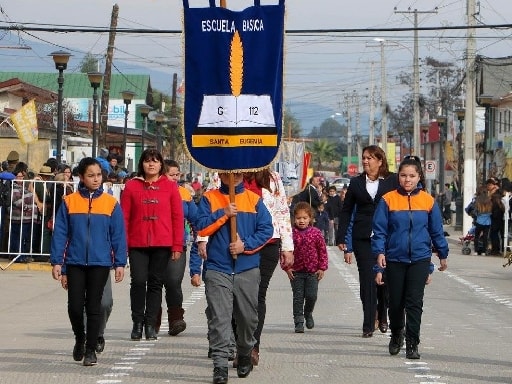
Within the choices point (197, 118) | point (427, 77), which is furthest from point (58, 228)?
point (427, 77)

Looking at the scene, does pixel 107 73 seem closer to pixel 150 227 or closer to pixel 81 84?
pixel 150 227

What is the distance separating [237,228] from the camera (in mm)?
10406

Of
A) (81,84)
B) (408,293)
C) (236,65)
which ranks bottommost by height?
(408,293)

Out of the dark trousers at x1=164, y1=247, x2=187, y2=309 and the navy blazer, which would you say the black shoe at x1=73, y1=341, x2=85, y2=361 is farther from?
the navy blazer

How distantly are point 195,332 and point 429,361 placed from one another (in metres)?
3.28

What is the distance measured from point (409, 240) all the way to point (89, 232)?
283cm

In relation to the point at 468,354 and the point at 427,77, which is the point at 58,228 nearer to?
the point at 468,354

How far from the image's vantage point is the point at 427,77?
340 ft

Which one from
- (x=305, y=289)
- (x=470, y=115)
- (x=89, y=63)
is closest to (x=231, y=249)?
(x=305, y=289)

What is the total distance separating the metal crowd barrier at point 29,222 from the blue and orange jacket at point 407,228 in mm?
12411

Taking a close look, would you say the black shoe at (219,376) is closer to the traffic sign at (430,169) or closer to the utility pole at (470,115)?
the utility pole at (470,115)

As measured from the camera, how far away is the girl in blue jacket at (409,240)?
1205cm

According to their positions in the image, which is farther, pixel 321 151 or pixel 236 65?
pixel 321 151

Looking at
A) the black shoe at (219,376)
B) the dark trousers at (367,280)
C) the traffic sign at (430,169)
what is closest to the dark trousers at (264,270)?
the black shoe at (219,376)
